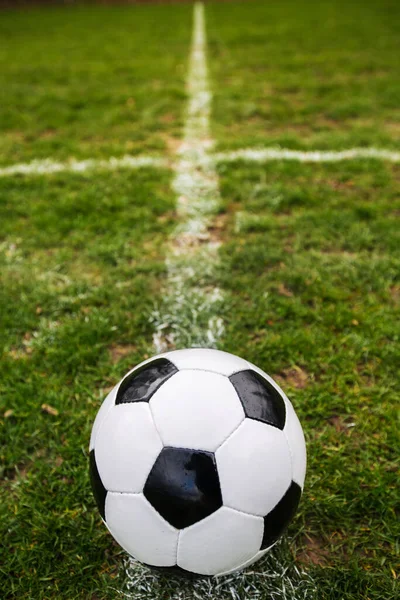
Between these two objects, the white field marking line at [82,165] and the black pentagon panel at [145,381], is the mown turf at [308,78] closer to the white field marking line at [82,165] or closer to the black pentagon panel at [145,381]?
the white field marking line at [82,165]

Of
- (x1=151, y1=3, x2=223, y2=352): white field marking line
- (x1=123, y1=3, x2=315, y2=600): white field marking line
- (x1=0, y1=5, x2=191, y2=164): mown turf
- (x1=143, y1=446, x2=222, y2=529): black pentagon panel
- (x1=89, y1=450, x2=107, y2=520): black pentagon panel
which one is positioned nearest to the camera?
(x1=143, y1=446, x2=222, y2=529): black pentagon panel

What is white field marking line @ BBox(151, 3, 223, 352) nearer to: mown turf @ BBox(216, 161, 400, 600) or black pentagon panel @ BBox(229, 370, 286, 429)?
mown turf @ BBox(216, 161, 400, 600)

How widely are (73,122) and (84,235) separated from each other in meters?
2.34

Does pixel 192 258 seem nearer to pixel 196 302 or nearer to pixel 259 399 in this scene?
pixel 196 302

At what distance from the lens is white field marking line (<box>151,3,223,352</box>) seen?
2.56 meters

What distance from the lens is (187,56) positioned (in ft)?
24.6

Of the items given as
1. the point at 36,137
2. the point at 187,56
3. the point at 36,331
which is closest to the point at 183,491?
the point at 36,331

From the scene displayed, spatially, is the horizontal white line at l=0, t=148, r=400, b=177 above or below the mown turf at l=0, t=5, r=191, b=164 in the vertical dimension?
below

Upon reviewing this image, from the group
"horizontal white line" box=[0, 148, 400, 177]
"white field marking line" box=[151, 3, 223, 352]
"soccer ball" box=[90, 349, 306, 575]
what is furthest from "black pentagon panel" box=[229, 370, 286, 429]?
"horizontal white line" box=[0, 148, 400, 177]

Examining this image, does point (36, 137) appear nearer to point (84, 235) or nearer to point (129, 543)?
point (84, 235)

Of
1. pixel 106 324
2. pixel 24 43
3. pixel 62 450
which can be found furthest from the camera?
pixel 24 43

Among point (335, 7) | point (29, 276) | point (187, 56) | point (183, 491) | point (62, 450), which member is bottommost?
point (62, 450)

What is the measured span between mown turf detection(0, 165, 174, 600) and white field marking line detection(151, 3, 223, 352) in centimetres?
10

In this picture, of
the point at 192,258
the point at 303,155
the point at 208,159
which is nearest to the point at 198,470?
the point at 192,258
